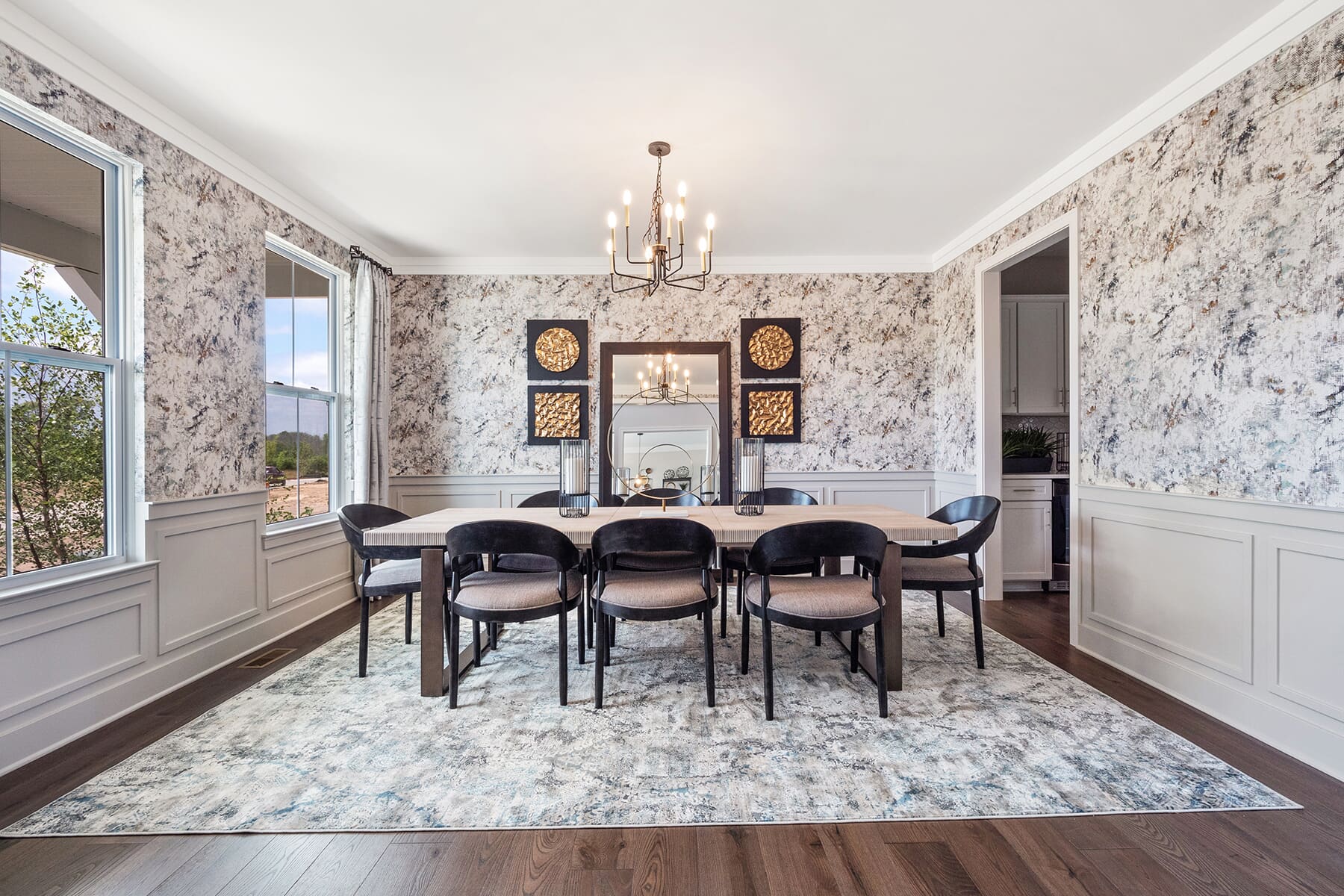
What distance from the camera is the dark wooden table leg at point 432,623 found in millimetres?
2508

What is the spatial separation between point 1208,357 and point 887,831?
91.4 inches

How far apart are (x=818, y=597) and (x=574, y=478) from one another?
1354mm

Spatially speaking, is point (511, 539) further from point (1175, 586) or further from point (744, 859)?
point (1175, 586)

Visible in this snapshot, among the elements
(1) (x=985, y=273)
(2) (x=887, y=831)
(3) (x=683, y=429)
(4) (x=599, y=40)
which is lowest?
(2) (x=887, y=831)

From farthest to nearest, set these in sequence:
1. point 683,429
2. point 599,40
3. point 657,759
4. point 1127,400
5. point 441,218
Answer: point 683,429 < point 441,218 < point 1127,400 < point 599,40 < point 657,759

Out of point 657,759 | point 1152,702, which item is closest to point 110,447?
point 657,759

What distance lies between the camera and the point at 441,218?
12.9ft

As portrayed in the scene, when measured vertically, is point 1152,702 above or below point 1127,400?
below

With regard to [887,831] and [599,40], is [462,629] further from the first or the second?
[599,40]

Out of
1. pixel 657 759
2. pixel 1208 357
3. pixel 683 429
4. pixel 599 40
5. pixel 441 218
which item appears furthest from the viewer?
pixel 683 429

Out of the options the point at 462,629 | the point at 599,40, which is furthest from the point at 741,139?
the point at 462,629

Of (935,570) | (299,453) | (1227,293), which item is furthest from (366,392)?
(1227,293)

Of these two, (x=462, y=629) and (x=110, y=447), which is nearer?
(x=110, y=447)

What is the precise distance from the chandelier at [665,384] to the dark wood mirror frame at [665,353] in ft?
0.36
